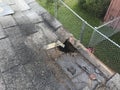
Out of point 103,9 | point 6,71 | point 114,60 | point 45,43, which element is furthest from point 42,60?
point 103,9

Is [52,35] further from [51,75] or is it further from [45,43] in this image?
[51,75]

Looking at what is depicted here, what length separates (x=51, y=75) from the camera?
3.27 meters

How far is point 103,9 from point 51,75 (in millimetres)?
5709

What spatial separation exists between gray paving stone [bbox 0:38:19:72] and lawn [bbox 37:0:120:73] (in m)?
4.06

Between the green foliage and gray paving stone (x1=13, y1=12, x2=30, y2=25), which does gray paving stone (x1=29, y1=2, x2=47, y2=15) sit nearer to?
gray paving stone (x1=13, y1=12, x2=30, y2=25)

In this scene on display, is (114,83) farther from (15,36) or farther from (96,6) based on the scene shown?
(96,6)

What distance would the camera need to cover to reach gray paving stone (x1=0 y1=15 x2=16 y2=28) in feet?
13.4

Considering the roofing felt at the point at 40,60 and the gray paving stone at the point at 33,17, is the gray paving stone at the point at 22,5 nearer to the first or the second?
the gray paving stone at the point at 33,17

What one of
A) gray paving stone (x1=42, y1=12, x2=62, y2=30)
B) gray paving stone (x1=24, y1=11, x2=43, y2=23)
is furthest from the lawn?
gray paving stone (x1=24, y1=11, x2=43, y2=23)

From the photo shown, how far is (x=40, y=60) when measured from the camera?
3.47 meters

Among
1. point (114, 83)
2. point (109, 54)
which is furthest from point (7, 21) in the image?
point (109, 54)

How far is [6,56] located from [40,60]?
0.61 meters

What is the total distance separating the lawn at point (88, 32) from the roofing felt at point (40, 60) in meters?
3.32

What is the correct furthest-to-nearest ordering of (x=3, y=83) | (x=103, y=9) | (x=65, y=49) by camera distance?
1. (x=103, y=9)
2. (x=65, y=49)
3. (x=3, y=83)
